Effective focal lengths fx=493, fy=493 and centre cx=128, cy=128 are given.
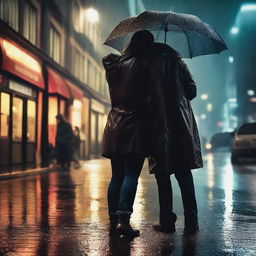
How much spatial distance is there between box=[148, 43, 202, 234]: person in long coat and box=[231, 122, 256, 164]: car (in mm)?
14257

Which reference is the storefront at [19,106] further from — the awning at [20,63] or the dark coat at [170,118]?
the dark coat at [170,118]

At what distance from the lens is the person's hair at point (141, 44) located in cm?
449

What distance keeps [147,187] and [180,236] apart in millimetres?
5122

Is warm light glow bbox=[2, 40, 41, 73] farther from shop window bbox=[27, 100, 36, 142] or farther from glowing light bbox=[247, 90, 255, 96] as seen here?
glowing light bbox=[247, 90, 255, 96]

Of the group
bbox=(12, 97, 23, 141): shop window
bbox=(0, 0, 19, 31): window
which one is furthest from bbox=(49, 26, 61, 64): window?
bbox=(12, 97, 23, 141): shop window

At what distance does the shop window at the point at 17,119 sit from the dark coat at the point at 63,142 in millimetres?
1328

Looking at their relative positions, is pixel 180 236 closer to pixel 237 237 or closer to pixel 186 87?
pixel 237 237

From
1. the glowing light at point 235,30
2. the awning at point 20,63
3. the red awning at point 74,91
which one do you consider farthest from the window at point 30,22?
the glowing light at point 235,30

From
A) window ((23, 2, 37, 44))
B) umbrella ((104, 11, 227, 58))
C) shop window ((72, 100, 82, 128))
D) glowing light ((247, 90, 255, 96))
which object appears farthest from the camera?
glowing light ((247, 90, 255, 96))

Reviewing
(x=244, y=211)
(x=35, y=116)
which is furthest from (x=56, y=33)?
(x=244, y=211)

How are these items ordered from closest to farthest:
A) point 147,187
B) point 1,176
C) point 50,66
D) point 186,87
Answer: point 186,87 → point 147,187 → point 1,176 → point 50,66

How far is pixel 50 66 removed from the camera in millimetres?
20812

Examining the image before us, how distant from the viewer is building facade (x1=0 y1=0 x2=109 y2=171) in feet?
50.8

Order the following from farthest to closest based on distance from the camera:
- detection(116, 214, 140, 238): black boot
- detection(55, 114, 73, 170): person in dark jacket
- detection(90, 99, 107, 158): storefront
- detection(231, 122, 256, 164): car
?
detection(90, 99, 107, 158): storefront, detection(231, 122, 256, 164): car, detection(55, 114, 73, 170): person in dark jacket, detection(116, 214, 140, 238): black boot
